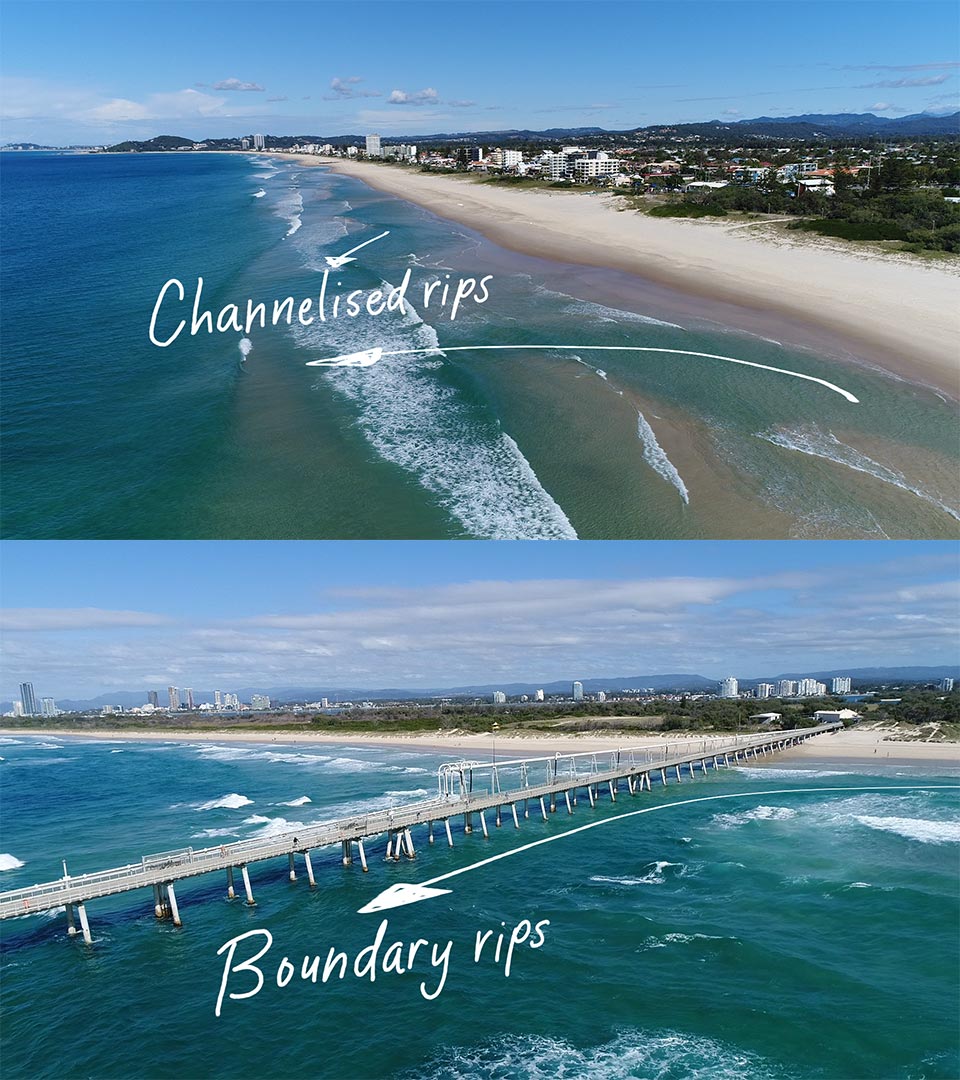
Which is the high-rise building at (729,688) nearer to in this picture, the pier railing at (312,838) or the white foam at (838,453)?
the pier railing at (312,838)

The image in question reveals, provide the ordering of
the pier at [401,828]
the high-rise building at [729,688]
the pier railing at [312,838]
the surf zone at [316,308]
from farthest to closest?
the high-rise building at [729,688] → the surf zone at [316,308] → the pier at [401,828] → the pier railing at [312,838]

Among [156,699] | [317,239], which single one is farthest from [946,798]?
[156,699]

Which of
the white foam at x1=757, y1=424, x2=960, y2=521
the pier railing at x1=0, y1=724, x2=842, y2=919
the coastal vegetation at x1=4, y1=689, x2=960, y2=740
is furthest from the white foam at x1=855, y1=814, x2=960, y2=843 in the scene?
the coastal vegetation at x1=4, y1=689, x2=960, y2=740

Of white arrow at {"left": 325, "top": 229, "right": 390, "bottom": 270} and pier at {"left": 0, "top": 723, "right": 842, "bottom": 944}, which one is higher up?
white arrow at {"left": 325, "top": 229, "right": 390, "bottom": 270}

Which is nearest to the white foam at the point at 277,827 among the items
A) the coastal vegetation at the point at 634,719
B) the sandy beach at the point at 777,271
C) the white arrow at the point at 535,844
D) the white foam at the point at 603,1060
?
the white arrow at the point at 535,844

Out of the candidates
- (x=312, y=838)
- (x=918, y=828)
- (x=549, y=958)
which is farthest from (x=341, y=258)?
(x=918, y=828)

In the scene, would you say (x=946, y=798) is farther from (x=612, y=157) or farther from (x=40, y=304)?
(x=612, y=157)

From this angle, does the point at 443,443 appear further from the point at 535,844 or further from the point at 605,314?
the point at 535,844

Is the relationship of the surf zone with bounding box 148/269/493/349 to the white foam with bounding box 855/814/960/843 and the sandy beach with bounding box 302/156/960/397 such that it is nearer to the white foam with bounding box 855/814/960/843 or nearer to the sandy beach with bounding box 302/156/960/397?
the sandy beach with bounding box 302/156/960/397
